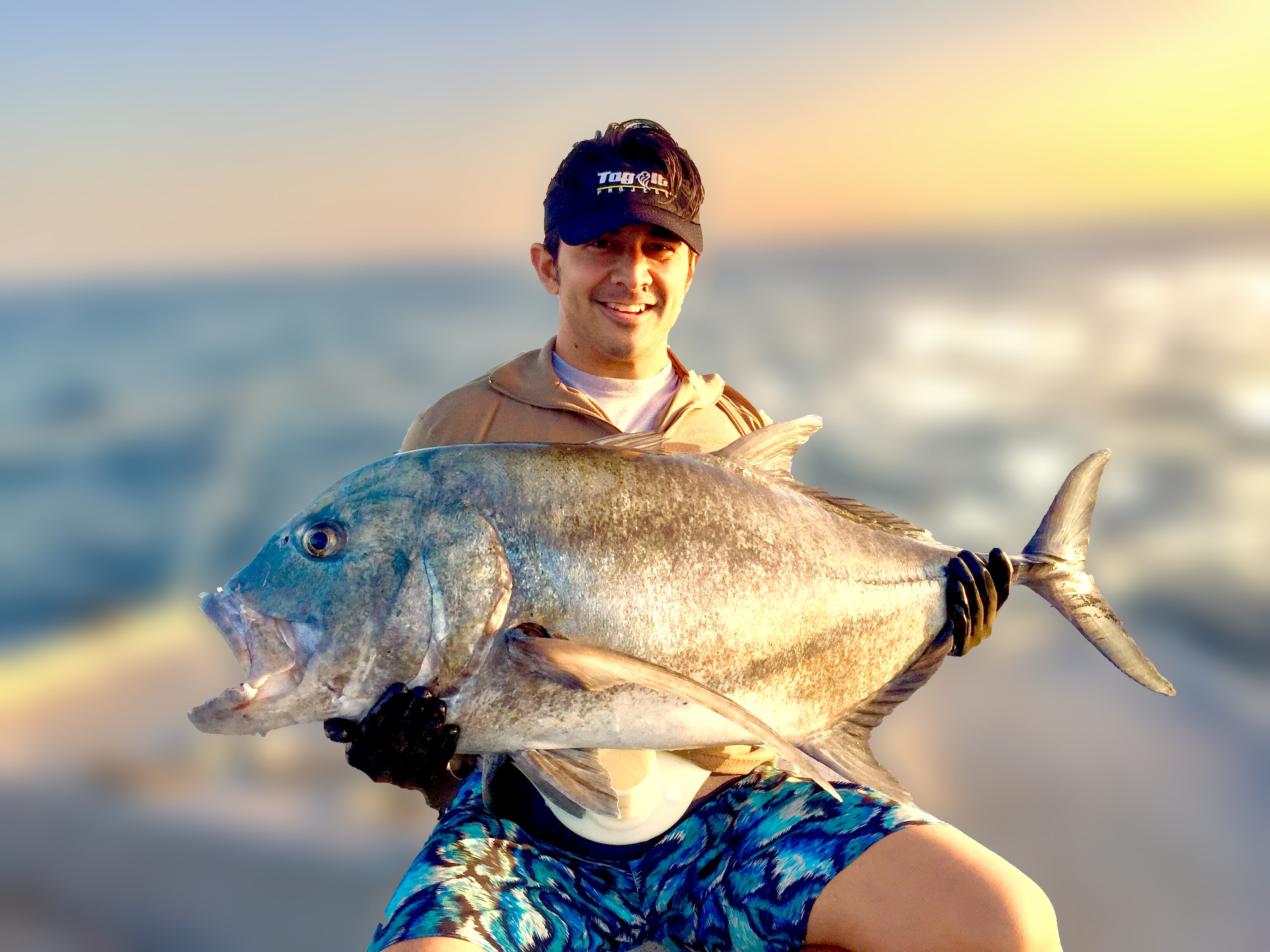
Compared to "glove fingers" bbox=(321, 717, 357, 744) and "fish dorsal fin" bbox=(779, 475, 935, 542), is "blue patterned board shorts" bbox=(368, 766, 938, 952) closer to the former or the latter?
"glove fingers" bbox=(321, 717, 357, 744)

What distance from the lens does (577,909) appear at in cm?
292

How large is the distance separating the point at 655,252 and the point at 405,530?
60.5 inches

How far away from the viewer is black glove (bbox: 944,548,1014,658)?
3.04m

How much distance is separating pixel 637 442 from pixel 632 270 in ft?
3.00

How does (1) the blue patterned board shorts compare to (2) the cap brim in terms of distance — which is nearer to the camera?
(1) the blue patterned board shorts

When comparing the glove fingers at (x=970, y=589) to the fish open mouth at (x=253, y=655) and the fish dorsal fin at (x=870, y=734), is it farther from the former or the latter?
the fish open mouth at (x=253, y=655)

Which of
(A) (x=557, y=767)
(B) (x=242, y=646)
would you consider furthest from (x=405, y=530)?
(A) (x=557, y=767)

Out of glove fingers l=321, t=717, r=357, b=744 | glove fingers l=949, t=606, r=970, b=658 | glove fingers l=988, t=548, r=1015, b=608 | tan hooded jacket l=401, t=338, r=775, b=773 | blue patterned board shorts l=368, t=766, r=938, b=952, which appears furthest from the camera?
tan hooded jacket l=401, t=338, r=775, b=773

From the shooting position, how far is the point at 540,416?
3449 mm

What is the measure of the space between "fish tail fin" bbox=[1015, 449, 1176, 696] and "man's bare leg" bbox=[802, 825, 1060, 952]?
0.94 m

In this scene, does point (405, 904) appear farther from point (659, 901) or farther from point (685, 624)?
point (685, 624)

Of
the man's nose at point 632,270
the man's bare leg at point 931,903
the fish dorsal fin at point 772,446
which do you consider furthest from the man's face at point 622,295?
the man's bare leg at point 931,903

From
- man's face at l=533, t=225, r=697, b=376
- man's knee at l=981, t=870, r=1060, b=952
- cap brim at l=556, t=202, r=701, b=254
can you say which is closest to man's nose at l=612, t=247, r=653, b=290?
man's face at l=533, t=225, r=697, b=376

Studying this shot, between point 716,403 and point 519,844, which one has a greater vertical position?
point 716,403
